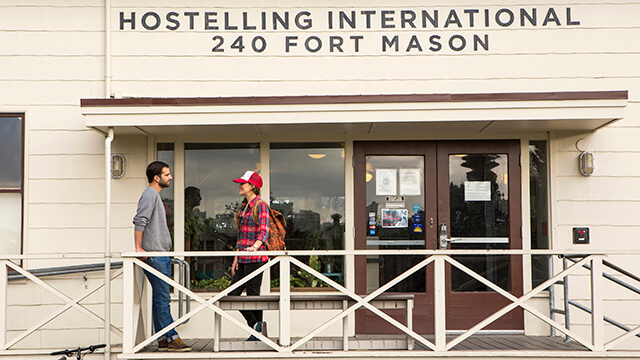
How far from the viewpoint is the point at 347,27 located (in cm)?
615

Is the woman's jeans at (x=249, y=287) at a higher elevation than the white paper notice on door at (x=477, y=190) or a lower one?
lower

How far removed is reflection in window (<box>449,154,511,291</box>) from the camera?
607cm

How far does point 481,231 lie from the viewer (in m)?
6.08

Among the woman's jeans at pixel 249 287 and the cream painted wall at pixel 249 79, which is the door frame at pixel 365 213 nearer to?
the cream painted wall at pixel 249 79

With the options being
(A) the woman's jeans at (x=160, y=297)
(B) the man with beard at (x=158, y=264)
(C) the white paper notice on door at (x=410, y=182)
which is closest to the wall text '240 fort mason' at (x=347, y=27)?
(C) the white paper notice on door at (x=410, y=182)

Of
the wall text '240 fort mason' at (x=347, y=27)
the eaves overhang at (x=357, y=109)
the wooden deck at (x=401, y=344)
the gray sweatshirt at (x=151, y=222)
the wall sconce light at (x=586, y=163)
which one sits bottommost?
the wooden deck at (x=401, y=344)

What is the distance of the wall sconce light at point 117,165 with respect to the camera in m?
5.93

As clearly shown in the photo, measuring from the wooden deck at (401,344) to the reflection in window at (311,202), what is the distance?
0.84 m

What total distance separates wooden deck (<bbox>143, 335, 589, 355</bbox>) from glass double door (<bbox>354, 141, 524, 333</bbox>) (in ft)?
1.75

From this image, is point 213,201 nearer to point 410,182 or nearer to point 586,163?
point 410,182

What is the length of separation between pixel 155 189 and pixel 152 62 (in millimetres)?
1641

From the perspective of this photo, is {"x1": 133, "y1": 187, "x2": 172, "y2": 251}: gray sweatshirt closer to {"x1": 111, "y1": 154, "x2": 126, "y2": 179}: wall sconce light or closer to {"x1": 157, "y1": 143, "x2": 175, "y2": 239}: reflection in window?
{"x1": 157, "y1": 143, "x2": 175, "y2": 239}: reflection in window

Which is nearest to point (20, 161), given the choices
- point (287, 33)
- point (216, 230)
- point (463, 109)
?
point (216, 230)

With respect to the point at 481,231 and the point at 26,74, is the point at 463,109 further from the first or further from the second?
the point at 26,74
